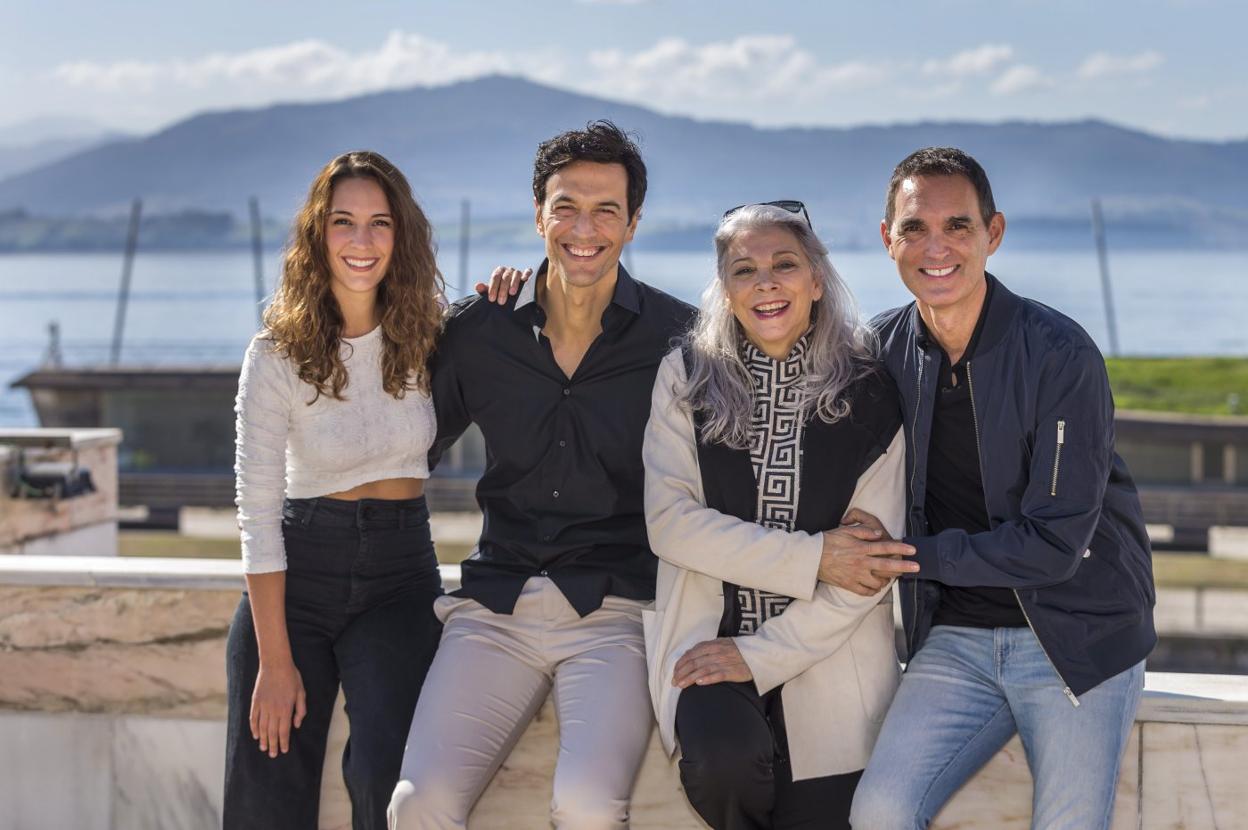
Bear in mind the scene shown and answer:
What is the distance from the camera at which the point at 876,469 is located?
124 inches

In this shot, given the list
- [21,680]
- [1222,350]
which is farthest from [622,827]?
[1222,350]

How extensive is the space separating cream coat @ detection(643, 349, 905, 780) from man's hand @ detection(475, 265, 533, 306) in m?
0.60

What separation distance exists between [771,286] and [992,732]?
43.4 inches

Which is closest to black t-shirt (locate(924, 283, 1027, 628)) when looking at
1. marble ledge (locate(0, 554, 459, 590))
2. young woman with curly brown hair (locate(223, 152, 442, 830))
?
young woman with curly brown hair (locate(223, 152, 442, 830))

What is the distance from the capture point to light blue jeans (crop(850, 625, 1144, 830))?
2.85m

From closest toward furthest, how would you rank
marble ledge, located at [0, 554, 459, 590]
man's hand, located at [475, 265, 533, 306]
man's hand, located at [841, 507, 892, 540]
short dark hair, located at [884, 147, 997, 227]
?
man's hand, located at [841, 507, 892, 540], short dark hair, located at [884, 147, 997, 227], man's hand, located at [475, 265, 533, 306], marble ledge, located at [0, 554, 459, 590]

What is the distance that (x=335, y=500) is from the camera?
3383 millimetres

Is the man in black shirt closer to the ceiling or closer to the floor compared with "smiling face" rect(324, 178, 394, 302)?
closer to the floor

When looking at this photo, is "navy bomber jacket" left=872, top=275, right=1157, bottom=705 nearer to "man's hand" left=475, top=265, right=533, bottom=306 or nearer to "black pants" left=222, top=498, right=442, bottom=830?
"man's hand" left=475, top=265, right=533, bottom=306

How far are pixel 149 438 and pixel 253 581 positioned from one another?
1105 inches

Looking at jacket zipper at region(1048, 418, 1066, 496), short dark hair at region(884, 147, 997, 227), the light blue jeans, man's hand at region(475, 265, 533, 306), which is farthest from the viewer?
man's hand at region(475, 265, 533, 306)

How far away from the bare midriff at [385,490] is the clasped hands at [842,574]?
858 mm

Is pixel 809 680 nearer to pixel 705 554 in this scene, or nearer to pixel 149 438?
pixel 705 554

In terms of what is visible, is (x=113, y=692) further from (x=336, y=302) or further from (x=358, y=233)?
(x=358, y=233)
